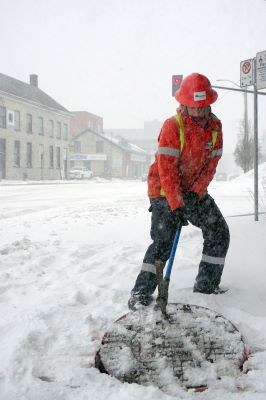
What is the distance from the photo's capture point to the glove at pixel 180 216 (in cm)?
311

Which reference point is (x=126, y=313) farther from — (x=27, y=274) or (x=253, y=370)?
(x=27, y=274)

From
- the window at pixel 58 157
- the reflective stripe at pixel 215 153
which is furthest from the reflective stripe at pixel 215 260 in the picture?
the window at pixel 58 157

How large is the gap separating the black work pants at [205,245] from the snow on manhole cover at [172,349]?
418mm

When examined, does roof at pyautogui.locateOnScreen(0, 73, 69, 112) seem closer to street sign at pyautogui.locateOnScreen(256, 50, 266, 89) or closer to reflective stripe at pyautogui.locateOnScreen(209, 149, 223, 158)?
street sign at pyautogui.locateOnScreen(256, 50, 266, 89)

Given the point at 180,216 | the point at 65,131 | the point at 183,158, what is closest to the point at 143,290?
the point at 180,216

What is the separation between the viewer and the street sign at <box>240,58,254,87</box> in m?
6.58

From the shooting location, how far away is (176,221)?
3232mm

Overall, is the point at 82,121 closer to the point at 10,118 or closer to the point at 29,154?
the point at 29,154

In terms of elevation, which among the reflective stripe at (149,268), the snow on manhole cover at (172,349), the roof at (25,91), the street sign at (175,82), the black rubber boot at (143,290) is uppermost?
the roof at (25,91)

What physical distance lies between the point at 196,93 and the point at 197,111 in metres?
0.14

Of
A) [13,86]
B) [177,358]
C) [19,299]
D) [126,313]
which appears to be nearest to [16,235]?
[19,299]

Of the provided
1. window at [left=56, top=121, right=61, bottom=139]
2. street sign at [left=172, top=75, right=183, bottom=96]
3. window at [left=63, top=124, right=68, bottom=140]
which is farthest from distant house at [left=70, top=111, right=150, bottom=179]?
street sign at [left=172, top=75, right=183, bottom=96]

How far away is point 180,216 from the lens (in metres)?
3.16

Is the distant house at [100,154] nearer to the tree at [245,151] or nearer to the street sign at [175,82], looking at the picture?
the tree at [245,151]
